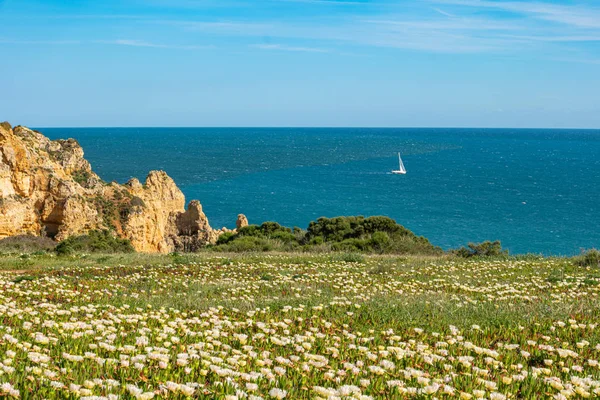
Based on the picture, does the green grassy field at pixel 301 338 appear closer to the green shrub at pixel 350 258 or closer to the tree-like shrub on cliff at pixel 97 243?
the green shrub at pixel 350 258

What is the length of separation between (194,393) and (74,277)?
12312 mm

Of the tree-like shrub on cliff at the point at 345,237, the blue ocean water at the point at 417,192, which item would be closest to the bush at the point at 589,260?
the tree-like shrub on cliff at the point at 345,237

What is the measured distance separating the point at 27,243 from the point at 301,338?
27647 millimetres

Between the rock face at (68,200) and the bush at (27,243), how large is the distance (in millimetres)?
1524

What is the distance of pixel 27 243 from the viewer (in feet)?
101

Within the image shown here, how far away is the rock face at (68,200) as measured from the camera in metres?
34.7

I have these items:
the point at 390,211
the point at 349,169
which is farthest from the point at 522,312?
the point at 349,169

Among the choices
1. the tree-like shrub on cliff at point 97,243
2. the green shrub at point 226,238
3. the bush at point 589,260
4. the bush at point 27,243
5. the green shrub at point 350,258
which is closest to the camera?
the bush at point 589,260

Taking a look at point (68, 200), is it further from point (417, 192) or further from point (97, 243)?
point (417, 192)

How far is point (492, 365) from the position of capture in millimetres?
6531

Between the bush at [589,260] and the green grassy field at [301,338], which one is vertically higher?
the green grassy field at [301,338]

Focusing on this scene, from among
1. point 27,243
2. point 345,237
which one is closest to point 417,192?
point 345,237

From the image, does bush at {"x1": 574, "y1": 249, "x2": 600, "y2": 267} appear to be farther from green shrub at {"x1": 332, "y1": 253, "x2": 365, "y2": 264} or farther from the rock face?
the rock face

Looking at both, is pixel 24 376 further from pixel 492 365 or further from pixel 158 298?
A: pixel 158 298
